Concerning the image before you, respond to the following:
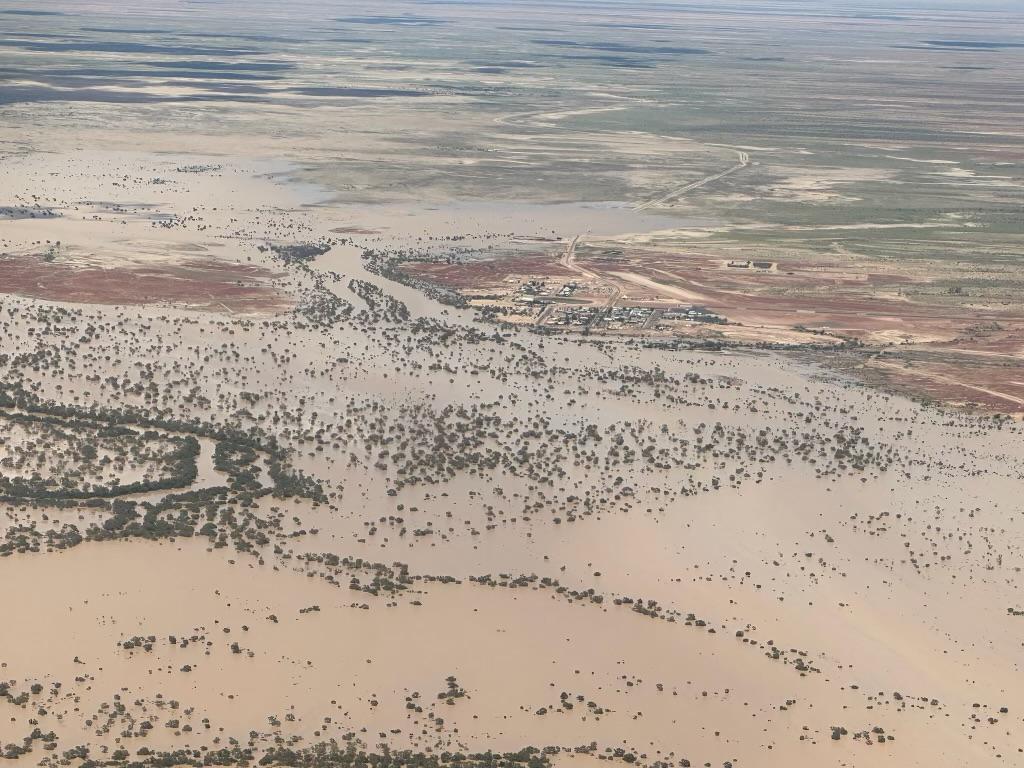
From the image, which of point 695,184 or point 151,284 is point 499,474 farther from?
point 695,184

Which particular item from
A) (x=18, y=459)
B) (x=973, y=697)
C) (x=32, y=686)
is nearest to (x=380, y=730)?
(x=32, y=686)

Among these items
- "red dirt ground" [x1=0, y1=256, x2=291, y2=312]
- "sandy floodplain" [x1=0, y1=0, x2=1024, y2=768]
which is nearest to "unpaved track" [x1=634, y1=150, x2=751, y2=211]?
"sandy floodplain" [x1=0, y1=0, x2=1024, y2=768]

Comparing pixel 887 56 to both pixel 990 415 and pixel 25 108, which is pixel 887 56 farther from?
pixel 990 415

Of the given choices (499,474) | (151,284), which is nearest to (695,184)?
(151,284)

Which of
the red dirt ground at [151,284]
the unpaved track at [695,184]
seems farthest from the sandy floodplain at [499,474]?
the unpaved track at [695,184]

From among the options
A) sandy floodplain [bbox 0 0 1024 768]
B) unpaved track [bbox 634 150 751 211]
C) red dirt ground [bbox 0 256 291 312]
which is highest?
unpaved track [bbox 634 150 751 211]

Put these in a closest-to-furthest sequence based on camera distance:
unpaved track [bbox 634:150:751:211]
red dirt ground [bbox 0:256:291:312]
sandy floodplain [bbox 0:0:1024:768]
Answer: sandy floodplain [bbox 0:0:1024:768] → red dirt ground [bbox 0:256:291:312] → unpaved track [bbox 634:150:751:211]

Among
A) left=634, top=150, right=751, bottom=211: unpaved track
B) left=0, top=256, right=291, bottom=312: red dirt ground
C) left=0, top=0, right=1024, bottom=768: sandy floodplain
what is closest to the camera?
left=0, top=0, right=1024, bottom=768: sandy floodplain

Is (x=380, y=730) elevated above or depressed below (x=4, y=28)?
below

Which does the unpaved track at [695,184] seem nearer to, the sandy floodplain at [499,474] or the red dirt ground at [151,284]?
the sandy floodplain at [499,474]

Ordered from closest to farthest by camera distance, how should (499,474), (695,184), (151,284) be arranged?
(499,474)
(151,284)
(695,184)

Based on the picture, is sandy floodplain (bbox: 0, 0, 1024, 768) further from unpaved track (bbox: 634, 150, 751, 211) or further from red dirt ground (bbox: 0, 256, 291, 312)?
unpaved track (bbox: 634, 150, 751, 211)
